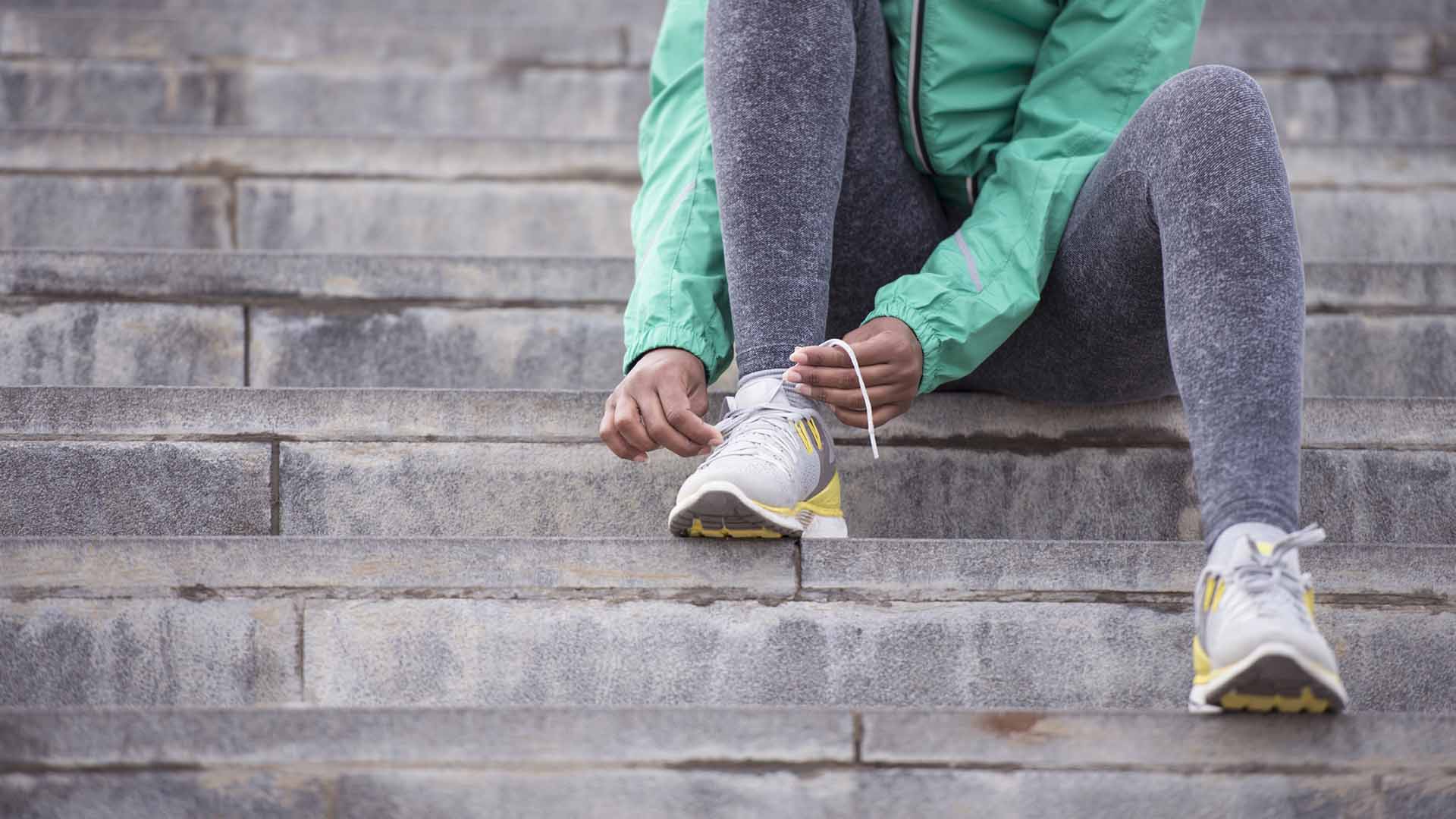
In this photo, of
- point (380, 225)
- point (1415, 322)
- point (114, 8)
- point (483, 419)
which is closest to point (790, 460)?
point (483, 419)

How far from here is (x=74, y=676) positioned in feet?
4.30

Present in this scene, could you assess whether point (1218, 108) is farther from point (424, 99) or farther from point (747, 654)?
point (424, 99)

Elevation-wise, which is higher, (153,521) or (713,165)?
(713,165)

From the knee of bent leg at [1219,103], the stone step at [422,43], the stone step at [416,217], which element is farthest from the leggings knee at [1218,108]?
the stone step at [422,43]

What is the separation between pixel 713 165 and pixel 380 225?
50.8 inches

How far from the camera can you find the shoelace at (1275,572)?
43.8 inches

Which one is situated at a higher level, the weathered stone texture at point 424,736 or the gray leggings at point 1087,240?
the gray leggings at point 1087,240

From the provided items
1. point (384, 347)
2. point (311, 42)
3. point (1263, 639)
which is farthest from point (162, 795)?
point (311, 42)

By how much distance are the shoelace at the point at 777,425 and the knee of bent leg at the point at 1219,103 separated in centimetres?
40

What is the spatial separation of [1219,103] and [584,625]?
81 centimetres

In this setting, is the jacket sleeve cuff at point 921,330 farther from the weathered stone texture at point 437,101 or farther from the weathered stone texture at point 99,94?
the weathered stone texture at point 99,94

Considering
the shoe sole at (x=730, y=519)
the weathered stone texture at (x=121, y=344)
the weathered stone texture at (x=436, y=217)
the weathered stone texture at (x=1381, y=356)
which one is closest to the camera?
the shoe sole at (x=730, y=519)

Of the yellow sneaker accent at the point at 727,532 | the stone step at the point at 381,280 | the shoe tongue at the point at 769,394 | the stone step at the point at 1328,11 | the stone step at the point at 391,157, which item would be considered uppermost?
the stone step at the point at 1328,11

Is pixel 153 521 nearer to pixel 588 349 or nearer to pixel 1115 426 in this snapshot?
pixel 588 349
